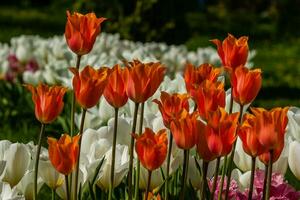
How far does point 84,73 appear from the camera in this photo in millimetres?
2104

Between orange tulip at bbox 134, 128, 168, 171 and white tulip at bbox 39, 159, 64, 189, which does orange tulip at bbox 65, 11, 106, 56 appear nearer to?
white tulip at bbox 39, 159, 64, 189

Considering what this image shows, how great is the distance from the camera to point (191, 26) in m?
20.1

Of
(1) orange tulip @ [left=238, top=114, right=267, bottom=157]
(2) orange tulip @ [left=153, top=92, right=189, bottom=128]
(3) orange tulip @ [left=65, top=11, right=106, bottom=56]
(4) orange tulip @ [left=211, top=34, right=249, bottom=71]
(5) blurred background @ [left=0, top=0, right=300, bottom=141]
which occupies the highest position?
(3) orange tulip @ [left=65, top=11, right=106, bottom=56]

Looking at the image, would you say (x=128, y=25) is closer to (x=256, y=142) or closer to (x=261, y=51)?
(x=261, y=51)

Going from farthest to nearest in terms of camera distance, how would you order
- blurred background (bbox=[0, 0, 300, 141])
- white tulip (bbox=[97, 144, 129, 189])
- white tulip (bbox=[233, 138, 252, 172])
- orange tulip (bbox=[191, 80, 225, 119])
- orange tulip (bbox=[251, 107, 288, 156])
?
blurred background (bbox=[0, 0, 300, 141]) < white tulip (bbox=[233, 138, 252, 172]) < white tulip (bbox=[97, 144, 129, 189]) < orange tulip (bbox=[191, 80, 225, 119]) < orange tulip (bbox=[251, 107, 288, 156])

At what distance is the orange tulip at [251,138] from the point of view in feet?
6.28

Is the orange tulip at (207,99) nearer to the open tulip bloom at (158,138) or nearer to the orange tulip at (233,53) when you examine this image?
the open tulip bloom at (158,138)

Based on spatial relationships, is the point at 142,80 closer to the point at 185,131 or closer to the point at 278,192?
the point at 185,131

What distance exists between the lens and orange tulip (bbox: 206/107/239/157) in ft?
6.22

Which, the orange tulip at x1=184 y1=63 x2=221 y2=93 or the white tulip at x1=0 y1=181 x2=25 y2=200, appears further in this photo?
the orange tulip at x1=184 y1=63 x2=221 y2=93

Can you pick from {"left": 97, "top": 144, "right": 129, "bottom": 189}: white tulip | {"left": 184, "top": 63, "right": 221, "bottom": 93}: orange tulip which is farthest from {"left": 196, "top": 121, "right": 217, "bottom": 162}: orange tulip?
{"left": 97, "top": 144, "right": 129, "bottom": 189}: white tulip

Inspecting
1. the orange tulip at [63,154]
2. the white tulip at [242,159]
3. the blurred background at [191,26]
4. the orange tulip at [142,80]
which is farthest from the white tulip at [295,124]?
the blurred background at [191,26]

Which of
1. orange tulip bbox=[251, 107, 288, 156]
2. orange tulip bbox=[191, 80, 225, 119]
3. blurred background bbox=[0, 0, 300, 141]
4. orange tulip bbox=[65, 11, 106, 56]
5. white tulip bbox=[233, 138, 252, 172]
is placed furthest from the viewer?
blurred background bbox=[0, 0, 300, 141]

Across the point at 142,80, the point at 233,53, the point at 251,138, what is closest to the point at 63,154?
the point at 142,80
